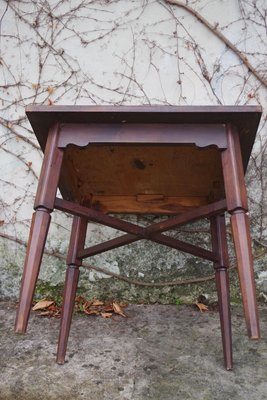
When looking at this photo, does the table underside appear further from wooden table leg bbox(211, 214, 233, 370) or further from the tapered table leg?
the tapered table leg

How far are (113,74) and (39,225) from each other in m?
1.34

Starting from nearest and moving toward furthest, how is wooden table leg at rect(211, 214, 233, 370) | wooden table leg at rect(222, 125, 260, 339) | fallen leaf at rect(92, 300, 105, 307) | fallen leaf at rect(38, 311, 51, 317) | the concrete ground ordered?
wooden table leg at rect(222, 125, 260, 339), the concrete ground, wooden table leg at rect(211, 214, 233, 370), fallen leaf at rect(38, 311, 51, 317), fallen leaf at rect(92, 300, 105, 307)

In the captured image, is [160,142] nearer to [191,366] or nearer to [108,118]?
[108,118]

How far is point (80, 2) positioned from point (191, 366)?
6.39 ft

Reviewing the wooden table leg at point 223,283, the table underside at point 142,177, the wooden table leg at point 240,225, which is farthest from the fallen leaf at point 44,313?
the wooden table leg at point 240,225

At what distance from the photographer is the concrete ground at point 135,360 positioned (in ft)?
4.62

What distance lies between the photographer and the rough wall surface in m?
2.28

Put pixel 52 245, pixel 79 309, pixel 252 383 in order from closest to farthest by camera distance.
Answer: pixel 252 383, pixel 79 309, pixel 52 245

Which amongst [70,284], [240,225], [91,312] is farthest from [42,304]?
[240,225]

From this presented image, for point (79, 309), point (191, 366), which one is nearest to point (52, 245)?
point (79, 309)

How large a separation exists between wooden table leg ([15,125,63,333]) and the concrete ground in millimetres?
342

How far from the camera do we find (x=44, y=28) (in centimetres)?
246

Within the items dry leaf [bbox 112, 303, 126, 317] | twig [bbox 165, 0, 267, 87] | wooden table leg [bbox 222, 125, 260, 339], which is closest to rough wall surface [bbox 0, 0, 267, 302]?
twig [bbox 165, 0, 267, 87]

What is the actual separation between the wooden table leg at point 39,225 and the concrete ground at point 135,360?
0.34 metres
